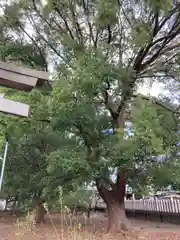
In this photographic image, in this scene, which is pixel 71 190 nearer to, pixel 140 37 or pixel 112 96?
pixel 112 96

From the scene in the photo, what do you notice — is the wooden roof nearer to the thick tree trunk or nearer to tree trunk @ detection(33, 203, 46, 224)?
the thick tree trunk

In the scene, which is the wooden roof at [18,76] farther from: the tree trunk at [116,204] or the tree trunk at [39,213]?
the tree trunk at [39,213]

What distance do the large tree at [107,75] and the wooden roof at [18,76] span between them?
2990mm

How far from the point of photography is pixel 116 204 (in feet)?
24.8

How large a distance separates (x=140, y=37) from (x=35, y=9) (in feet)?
11.4

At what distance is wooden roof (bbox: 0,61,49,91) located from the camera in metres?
2.64

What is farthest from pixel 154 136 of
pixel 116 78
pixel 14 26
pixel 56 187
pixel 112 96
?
pixel 14 26

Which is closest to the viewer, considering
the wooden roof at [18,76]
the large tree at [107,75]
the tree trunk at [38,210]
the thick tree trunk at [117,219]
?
the wooden roof at [18,76]

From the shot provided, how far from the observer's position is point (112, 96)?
7.41 meters

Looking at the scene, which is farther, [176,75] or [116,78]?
[176,75]

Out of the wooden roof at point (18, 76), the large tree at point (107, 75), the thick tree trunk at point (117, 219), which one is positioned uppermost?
the large tree at point (107, 75)

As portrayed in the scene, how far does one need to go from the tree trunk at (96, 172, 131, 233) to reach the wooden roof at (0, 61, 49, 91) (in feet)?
16.8

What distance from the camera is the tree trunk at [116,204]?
23.5 ft

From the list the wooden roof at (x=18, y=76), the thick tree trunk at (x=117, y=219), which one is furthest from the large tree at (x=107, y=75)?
the wooden roof at (x=18, y=76)
